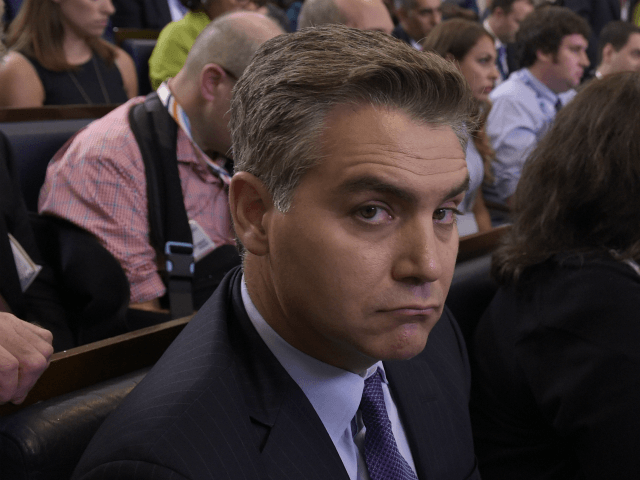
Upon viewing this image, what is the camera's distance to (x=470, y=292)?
1501 millimetres

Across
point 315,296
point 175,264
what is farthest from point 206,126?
point 315,296

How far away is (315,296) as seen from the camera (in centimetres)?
74

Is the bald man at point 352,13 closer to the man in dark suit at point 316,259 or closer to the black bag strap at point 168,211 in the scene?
the black bag strap at point 168,211

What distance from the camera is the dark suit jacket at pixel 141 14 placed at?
446 cm

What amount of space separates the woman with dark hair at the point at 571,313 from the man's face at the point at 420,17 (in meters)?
3.17

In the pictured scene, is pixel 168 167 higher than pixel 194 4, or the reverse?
pixel 194 4

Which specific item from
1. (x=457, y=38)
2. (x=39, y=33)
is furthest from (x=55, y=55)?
(x=457, y=38)

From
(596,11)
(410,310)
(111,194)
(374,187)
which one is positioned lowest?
(596,11)

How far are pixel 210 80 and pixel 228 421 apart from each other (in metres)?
1.35

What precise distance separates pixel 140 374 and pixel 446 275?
19.2 inches

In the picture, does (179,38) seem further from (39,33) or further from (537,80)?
(537,80)

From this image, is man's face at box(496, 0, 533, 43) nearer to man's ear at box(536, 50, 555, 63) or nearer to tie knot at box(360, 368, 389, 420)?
man's ear at box(536, 50, 555, 63)

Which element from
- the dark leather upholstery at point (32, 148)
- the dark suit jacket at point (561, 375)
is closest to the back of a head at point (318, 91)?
the dark suit jacket at point (561, 375)

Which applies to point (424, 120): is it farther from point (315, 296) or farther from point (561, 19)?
point (561, 19)
